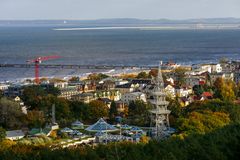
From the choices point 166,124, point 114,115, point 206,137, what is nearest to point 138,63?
point 114,115

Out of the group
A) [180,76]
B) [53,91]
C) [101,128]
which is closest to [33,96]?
[53,91]

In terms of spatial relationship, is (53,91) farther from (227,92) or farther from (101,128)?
(101,128)

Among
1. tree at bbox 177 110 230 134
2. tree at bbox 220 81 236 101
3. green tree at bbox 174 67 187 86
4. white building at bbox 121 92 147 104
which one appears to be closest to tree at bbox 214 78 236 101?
tree at bbox 220 81 236 101

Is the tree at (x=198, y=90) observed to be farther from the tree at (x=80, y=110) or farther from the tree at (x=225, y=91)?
the tree at (x=80, y=110)

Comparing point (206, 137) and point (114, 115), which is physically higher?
point (206, 137)

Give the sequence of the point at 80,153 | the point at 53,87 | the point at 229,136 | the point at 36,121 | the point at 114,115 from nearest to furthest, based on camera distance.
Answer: the point at 80,153
the point at 229,136
the point at 36,121
the point at 114,115
the point at 53,87

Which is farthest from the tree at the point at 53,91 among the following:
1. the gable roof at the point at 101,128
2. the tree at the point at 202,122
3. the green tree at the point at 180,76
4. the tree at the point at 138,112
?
the tree at the point at 202,122

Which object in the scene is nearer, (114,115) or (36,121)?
(36,121)

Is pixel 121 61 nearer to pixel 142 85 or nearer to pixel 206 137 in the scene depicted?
pixel 142 85

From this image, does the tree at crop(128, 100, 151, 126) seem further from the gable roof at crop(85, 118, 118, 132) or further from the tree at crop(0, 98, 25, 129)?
the tree at crop(0, 98, 25, 129)
